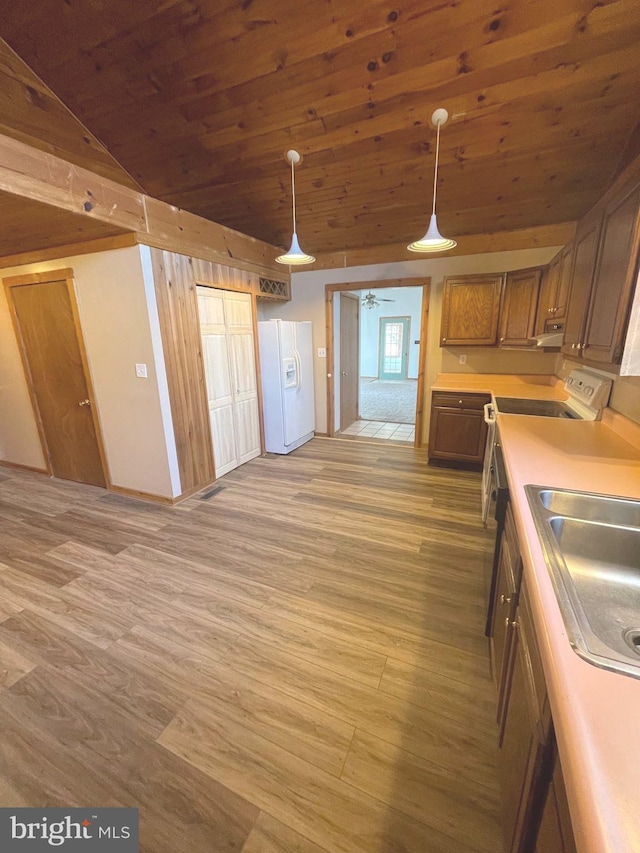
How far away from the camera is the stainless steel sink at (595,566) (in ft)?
2.43

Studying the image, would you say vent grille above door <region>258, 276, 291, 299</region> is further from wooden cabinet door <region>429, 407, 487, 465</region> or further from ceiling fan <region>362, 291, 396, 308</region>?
ceiling fan <region>362, 291, 396, 308</region>

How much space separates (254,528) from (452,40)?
11.4 ft

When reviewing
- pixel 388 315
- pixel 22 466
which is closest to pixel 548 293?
pixel 22 466

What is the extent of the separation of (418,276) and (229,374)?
8.49ft

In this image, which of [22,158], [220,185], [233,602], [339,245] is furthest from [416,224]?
[233,602]

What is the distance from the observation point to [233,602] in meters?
2.12

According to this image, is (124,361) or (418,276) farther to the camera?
(418,276)

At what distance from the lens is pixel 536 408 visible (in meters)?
2.87

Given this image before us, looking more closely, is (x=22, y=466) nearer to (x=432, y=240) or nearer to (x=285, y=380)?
(x=285, y=380)

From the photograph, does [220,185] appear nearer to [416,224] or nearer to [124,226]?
[124,226]

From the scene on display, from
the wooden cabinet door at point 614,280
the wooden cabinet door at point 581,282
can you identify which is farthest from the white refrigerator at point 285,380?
the wooden cabinet door at point 614,280

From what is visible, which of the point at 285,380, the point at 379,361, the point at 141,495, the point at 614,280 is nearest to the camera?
the point at 614,280

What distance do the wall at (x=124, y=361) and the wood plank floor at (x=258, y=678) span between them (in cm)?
60

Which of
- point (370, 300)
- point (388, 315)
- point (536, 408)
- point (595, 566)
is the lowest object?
point (595, 566)
